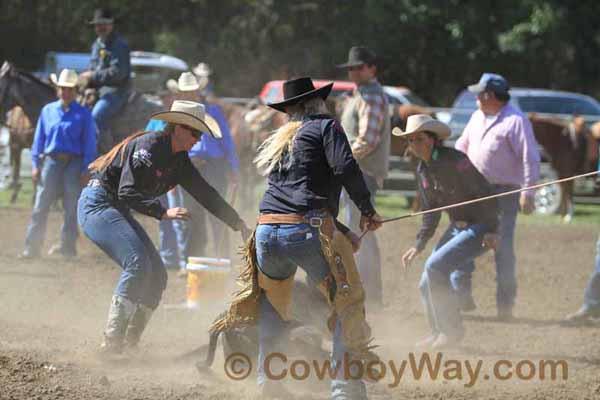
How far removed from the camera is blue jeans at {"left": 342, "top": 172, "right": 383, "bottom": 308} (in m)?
9.15

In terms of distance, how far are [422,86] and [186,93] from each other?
19.1 meters

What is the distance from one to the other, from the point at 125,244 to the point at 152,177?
1.58 feet

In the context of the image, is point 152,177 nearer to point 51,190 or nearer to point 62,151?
point 62,151

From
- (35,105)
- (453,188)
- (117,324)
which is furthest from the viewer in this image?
(35,105)

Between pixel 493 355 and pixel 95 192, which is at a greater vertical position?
pixel 95 192

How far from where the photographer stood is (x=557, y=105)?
817 inches

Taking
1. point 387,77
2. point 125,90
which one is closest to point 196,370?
point 125,90

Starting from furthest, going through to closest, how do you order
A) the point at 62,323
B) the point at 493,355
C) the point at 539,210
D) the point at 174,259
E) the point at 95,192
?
1. the point at 539,210
2. the point at 174,259
3. the point at 62,323
4. the point at 493,355
5. the point at 95,192

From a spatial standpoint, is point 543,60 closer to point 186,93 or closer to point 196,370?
point 186,93

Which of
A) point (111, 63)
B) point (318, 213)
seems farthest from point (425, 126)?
point (111, 63)

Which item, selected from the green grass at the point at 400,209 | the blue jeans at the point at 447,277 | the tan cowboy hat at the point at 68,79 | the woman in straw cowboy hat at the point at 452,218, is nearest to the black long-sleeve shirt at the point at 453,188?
the woman in straw cowboy hat at the point at 452,218

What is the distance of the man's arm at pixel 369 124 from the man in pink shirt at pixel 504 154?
82 cm

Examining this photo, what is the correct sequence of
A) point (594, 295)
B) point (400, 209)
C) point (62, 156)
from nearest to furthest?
point (594, 295) < point (62, 156) < point (400, 209)

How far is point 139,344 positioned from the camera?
7664 millimetres
